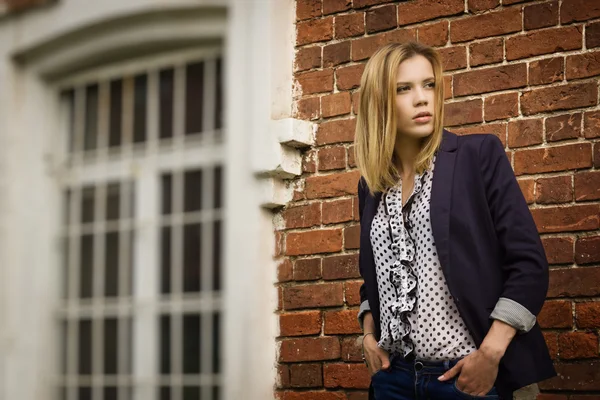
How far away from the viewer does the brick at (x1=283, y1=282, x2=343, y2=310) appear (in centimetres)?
378

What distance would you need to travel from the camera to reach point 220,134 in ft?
16.4

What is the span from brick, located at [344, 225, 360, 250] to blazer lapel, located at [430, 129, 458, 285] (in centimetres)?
108

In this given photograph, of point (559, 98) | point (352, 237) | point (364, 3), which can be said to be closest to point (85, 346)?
point (352, 237)

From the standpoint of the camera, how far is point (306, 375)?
3.82 meters

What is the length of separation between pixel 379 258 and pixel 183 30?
2522 mm

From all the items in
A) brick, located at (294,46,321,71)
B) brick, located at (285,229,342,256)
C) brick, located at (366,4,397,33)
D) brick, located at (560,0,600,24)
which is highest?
brick, located at (366,4,397,33)

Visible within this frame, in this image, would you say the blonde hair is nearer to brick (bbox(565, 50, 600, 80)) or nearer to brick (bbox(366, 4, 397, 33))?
brick (bbox(565, 50, 600, 80))

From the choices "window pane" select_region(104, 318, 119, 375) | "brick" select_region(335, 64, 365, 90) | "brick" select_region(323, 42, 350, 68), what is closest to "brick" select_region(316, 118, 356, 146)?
"brick" select_region(335, 64, 365, 90)

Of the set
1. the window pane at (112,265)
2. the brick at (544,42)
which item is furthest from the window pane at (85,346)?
the brick at (544,42)

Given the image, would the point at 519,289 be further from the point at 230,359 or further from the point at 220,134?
the point at 220,134

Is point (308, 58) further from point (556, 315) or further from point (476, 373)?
point (476, 373)

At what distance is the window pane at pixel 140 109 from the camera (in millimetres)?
5281

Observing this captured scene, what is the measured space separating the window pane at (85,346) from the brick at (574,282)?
3042 mm

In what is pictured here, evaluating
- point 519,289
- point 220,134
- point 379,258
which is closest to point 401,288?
point 379,258
